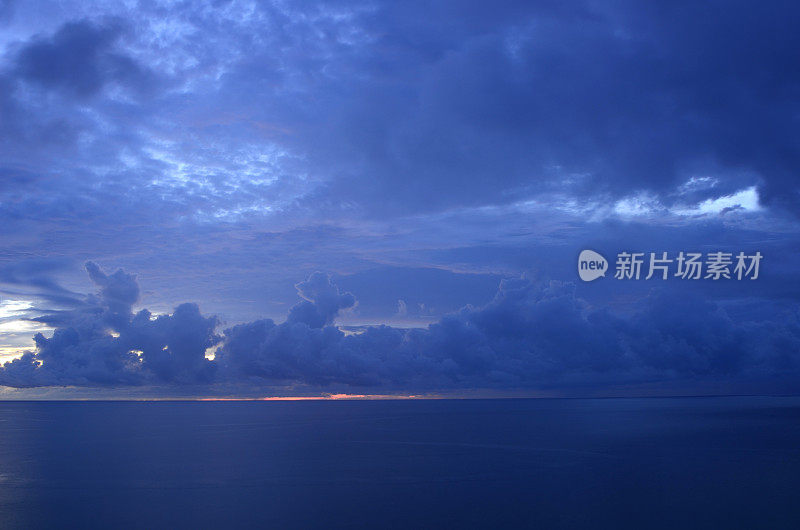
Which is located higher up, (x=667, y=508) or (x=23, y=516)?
(x=667, y=508)

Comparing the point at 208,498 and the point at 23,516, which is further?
the point at 208,498

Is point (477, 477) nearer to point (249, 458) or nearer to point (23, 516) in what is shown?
point (249, 458)

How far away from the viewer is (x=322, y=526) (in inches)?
2126

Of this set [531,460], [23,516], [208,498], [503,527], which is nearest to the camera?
[503,527]

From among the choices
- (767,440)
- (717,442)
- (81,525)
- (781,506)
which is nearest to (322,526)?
(81,525)

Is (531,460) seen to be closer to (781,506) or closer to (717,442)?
(781,506)

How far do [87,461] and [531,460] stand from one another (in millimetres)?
73821

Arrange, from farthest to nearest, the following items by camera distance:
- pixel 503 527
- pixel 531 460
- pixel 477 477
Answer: pixel 531 460, pixel 477 477, pixel 503 527

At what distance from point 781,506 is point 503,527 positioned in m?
30.8

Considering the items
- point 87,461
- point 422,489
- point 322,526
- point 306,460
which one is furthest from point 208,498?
point 87,461

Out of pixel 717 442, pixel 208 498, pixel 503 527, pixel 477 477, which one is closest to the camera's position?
pixel 503 527

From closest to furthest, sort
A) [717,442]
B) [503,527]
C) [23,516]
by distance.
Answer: [503,527], [23,516], [717,442]

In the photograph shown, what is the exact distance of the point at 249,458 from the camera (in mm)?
103000

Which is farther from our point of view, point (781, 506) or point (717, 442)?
point (717, 442)
